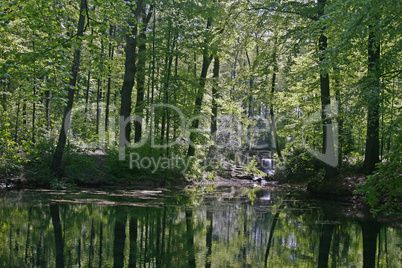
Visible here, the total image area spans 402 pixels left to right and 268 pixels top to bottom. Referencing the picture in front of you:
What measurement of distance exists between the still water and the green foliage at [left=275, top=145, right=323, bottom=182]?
832 cm

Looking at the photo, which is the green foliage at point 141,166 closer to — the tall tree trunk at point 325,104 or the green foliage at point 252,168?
the green foliage at point 252,168

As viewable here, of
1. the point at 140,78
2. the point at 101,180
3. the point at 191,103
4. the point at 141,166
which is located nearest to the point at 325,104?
the point at 191,103

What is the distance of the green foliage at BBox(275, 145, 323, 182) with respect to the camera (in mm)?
17016

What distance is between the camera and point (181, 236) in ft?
17.8

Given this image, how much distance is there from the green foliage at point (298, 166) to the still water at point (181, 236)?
8.32m

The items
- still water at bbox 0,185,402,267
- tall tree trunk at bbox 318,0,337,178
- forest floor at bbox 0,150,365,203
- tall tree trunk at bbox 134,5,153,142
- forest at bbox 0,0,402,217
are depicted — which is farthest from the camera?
tall tree trunk at bbox 134,5,153,142

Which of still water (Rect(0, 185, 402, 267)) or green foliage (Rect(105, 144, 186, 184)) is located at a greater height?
green foliage (Rect(105, 144, 186, 184))

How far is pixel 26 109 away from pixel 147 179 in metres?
6.40

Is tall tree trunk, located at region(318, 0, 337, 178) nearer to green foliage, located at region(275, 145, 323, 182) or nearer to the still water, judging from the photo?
green foliage, located at region(275, 145, 323, 182)

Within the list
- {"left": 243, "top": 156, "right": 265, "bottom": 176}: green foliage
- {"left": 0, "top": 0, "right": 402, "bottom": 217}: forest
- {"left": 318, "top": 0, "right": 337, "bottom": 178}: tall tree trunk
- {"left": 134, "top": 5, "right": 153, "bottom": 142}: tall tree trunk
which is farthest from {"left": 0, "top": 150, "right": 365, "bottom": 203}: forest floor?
{"left": 243, "top": 156, "right": 265, "bottom": 176}: green foliage

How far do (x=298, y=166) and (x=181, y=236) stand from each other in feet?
46.0

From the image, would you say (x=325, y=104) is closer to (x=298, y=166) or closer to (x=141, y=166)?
(x=298, y=166)

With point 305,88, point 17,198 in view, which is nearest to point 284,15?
point 305,88

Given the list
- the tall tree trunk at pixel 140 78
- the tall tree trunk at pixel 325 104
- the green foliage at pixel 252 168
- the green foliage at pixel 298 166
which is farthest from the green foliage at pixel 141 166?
the tall tree trunk at pixel 325 104
